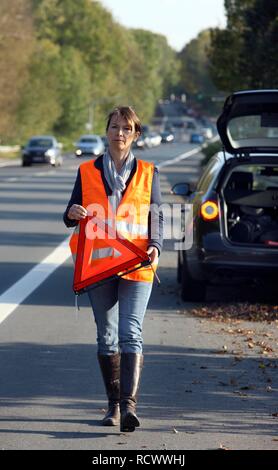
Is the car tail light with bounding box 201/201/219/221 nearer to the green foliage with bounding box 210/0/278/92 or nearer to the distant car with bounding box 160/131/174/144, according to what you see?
the distant car with bounding box 160/131/174/144

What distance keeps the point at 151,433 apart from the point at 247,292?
7.06m

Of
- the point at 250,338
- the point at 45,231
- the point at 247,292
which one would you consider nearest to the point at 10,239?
the point at 45,231

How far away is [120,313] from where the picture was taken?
7.40 m

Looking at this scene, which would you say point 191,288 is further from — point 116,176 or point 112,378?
point 116,176

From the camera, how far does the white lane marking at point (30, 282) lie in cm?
1251

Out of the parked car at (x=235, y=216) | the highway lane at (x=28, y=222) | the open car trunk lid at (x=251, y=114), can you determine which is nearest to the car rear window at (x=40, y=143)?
the highway lane at (x=28, y=222)

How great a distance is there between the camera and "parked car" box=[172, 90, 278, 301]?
1247cm

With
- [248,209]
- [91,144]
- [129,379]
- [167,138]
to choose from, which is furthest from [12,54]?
[129,379]

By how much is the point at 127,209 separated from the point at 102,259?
31 centimetres

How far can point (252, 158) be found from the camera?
41.2ft

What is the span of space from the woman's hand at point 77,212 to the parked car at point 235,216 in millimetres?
5221

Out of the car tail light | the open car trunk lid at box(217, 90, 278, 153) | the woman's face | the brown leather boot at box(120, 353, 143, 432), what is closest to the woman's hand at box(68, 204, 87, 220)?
the woman's face
